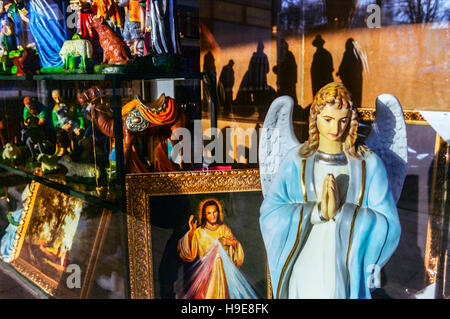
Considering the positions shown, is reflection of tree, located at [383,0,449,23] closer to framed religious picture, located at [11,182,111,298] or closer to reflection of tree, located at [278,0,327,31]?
reflection of tree, located at [278,0,327,31]

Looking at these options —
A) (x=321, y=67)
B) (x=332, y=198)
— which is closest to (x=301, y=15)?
(x=321, y=67)

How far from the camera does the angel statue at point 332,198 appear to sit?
77.0 inches

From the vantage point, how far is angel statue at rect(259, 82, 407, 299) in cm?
196

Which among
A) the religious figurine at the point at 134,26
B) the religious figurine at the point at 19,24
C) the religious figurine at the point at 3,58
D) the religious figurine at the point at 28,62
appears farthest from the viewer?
the religious figurine at the point at 3,58

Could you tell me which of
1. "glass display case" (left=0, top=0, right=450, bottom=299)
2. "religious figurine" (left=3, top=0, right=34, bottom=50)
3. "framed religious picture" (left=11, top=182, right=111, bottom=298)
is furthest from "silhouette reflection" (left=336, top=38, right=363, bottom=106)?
"religious figurine" (left=3, top=0, right=34, bottom=50)

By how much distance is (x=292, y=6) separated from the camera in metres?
2.61

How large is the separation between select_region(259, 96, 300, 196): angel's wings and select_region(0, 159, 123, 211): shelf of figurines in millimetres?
799

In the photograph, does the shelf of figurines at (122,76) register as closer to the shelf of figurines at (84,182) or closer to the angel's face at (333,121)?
the shelf of figurines at (84,182)

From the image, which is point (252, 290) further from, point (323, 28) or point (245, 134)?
point (323, 28)

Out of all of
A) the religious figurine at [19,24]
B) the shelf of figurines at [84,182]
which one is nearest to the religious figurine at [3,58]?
the religious figurine at [19,24]

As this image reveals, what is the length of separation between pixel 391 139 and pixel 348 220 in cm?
48

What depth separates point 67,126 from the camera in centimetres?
289

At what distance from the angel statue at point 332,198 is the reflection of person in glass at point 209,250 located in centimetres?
24

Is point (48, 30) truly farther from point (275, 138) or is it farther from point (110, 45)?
point (275, 138)
